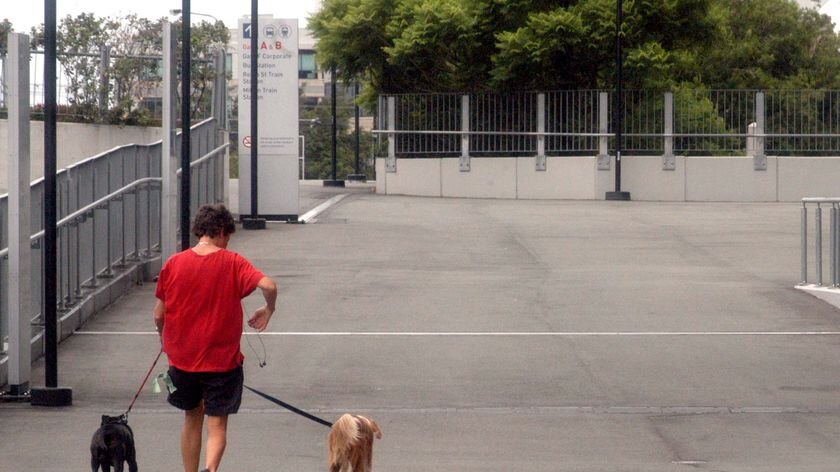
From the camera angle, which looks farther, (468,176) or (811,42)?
(811,42)

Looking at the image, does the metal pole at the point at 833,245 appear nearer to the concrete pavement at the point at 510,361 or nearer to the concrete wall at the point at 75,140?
the concrete pavement at the point at 510,361

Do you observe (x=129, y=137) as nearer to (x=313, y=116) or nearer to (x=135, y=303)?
(x=135, y=303)

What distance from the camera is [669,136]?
110 ft

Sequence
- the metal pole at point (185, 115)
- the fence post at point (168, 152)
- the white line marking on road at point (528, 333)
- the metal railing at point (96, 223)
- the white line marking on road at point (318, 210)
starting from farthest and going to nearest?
the white line marking on road at point (318, 210) → the fence post at point (168, 152) → the metal pole at point (185, 115) → the white line marking on road at point (528, 333) → the metal railing at point (96, 223)

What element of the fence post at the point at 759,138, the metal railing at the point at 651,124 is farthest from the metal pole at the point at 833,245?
the fence post at the point at 759,138

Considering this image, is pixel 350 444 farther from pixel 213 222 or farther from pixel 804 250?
pixel 804 250

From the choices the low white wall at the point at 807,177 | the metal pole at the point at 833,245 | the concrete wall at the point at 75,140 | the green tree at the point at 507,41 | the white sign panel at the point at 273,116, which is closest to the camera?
the metal pole at the point at 833,245

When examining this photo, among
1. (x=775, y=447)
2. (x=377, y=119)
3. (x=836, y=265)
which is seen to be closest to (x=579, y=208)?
(x=377, y=119)

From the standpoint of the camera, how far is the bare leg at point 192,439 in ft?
24.7

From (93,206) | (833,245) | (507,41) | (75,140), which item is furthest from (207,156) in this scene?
(507,41)

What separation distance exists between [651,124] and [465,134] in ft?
14.1

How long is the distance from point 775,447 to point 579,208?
20.0m

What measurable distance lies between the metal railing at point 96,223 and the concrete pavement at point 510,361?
457 mm

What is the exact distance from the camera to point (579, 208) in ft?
94.1
